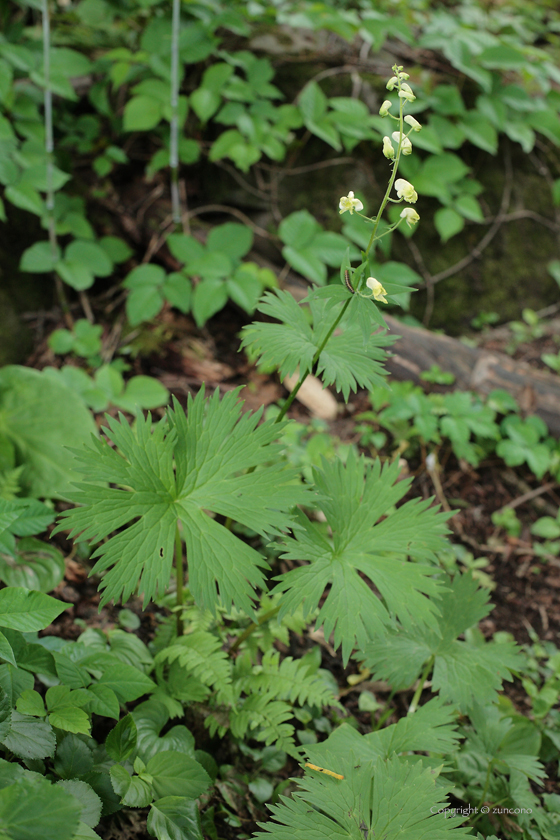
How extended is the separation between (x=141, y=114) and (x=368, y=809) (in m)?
2.91

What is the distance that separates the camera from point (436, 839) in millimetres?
920

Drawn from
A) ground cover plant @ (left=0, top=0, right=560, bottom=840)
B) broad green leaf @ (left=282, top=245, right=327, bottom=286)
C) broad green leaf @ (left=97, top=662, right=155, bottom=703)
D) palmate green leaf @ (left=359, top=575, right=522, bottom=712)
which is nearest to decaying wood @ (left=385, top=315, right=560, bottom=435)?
ground cover plant @ (left=0, top=0, right=560, bottom=840)

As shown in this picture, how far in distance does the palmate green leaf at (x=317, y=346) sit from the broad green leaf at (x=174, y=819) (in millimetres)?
867

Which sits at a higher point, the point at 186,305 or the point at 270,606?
the point at 186,305

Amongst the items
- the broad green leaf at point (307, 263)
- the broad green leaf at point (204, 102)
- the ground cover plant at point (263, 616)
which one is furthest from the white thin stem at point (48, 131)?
the broad green leaf at point (307, 263)

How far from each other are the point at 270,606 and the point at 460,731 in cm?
60

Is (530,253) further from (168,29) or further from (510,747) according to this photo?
(510,747)

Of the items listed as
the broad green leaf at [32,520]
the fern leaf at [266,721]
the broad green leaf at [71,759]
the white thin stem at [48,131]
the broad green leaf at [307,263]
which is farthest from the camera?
the broad green leaf at [307,263]

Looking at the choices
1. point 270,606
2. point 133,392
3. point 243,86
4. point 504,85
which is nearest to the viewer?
point 270,606

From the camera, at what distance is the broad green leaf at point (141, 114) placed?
8.61 feet

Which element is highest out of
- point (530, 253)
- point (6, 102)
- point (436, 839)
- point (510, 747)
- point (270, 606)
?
point (6, 102)

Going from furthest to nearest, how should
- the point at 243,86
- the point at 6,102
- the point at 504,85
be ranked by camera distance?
the point at 504,85 → the point at 243,86 → the point at 6,102

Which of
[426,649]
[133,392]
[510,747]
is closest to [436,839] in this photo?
[426,649]

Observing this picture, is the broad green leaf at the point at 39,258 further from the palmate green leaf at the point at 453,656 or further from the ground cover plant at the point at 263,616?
the palmate green leaf at the point at 453,656
